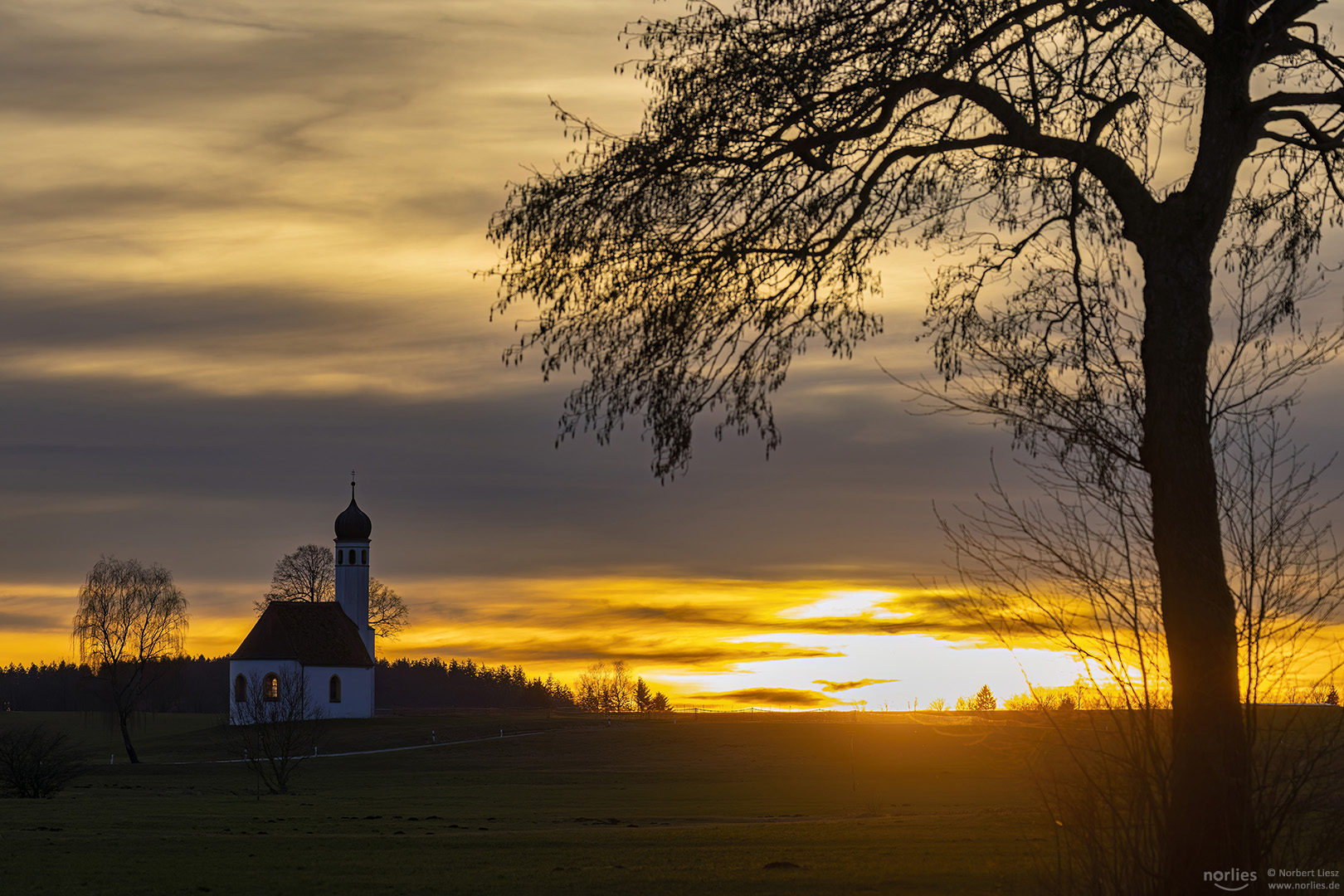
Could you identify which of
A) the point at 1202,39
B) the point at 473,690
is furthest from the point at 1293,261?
the point at 473,690

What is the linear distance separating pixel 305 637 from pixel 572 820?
189ft

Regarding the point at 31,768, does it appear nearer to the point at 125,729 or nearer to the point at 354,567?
the point at 125,729

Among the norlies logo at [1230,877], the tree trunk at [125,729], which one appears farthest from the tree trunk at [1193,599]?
the tree trunk at [125,729]

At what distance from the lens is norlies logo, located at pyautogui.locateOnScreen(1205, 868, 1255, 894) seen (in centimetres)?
916

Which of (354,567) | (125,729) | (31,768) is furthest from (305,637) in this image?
(31,768)

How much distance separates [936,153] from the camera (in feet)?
34.8

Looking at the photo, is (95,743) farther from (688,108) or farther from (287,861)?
(688,108)

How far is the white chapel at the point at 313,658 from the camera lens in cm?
8450

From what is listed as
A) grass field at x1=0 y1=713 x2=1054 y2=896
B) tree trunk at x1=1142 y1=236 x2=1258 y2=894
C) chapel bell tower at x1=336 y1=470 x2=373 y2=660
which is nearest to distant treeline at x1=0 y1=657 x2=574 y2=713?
chapel bell tower at x1=336 y1=470 x2=373 y2=660

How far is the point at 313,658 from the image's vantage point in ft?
280

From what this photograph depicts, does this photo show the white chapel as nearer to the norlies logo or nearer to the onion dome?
the onion dome

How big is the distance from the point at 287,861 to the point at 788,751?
164 feet

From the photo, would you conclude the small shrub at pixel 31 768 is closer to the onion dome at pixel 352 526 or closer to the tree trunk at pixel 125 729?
the tree trunk at pixel 125 729

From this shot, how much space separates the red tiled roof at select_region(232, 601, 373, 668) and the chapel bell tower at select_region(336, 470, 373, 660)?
9.47ft
